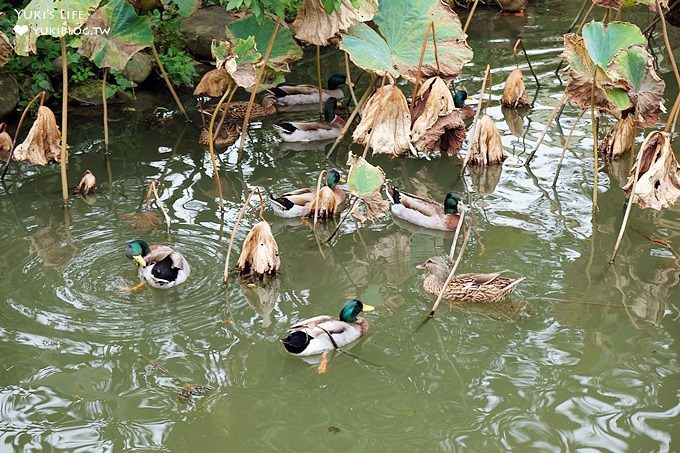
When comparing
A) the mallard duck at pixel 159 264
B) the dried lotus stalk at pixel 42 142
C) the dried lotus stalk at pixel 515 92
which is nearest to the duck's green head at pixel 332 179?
Answer: the mallard duck at pixel 159 264

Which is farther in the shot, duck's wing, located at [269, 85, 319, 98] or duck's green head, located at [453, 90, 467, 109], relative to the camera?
duck's wing, located at [269, 85, 319, 98]

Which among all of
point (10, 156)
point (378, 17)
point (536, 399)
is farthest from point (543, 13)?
point (536, 399)

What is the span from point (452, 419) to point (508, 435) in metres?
0.35

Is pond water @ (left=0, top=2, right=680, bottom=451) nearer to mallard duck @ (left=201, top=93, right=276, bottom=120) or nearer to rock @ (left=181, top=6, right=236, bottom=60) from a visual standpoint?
mallard duck @ (left=201, top=93, right=276, bottom=120)

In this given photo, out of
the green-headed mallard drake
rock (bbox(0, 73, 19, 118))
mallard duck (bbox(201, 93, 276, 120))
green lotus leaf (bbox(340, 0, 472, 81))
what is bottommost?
mallard duck (bbox(201, 93, 276, 120))

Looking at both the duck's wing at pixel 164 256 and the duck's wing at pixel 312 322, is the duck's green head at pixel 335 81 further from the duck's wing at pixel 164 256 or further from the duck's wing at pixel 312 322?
the duck's wing at pixel 312 322

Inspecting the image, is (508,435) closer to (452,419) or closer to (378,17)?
(452,419)

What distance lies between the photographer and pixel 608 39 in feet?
22.4

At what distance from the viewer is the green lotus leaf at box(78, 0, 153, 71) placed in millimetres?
7965

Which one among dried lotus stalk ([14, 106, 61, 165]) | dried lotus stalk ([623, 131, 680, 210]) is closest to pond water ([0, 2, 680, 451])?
dried lotus stalk ([14, 106, 61, 165])

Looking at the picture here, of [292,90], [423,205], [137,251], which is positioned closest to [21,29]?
[137,251]

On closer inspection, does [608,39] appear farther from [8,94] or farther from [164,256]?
[8,94]

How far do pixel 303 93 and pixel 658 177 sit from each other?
5558mm

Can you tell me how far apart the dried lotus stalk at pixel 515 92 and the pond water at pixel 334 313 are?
151 cm
